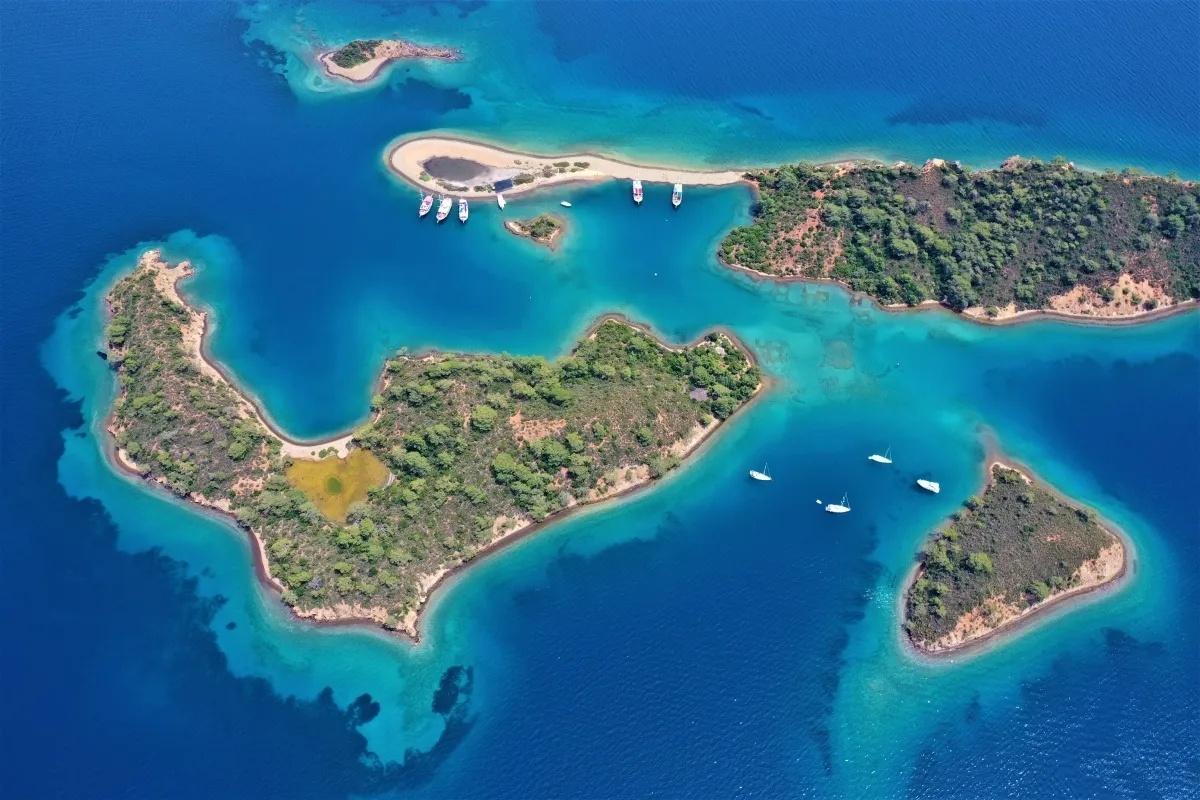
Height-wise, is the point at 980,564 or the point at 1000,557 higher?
the point at 1000,557

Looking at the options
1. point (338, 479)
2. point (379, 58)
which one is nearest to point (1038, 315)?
point (338, 479)

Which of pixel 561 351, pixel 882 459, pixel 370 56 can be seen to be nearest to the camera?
pixel 882 459

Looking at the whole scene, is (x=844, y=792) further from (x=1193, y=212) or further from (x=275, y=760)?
(x=1193, y=212)

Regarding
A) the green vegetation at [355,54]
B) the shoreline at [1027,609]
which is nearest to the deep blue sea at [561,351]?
the shoreline at [1027,609]

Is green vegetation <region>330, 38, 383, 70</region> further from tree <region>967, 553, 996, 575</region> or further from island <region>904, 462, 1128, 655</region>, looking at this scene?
tree <region>967, 553, 996, 575</region>

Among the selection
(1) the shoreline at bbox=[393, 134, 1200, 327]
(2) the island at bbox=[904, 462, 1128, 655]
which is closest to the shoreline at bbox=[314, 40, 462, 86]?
(1) the shoreline at bbox=[393, 134, 1200, 327]

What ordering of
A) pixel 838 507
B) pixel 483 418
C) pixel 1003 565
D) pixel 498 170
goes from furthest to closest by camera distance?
pixel 498 170, pixel 838 507, pixel 483 418, pixel 1003 565

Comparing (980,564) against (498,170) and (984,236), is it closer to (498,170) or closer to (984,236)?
(984,236)
